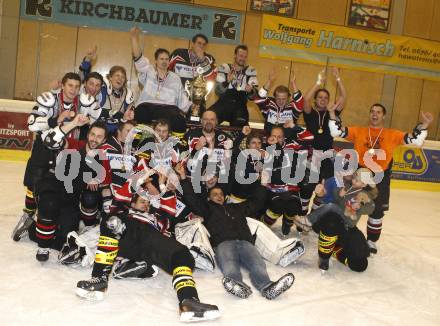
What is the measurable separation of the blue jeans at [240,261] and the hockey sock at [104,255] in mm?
900

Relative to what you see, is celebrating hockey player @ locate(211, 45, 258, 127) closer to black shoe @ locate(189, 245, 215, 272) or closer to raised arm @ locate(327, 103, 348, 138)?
raised arm @ locate(327, 103, 348, 138)

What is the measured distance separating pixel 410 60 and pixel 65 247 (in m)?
10.6

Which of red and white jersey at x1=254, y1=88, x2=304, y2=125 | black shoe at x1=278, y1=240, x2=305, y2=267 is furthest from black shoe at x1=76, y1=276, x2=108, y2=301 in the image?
red and white jersey at x1=254, y1=88, x2=304, y2=125

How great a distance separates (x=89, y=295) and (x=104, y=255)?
282 mm

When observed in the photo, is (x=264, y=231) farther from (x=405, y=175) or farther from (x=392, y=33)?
(x=392, y=33)

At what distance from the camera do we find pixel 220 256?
4.11 metres

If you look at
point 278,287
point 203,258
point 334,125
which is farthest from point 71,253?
point 334,125

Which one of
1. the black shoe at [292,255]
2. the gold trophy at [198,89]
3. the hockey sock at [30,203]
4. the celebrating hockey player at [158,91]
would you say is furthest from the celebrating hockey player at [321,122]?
the hockey sock at [30,203]

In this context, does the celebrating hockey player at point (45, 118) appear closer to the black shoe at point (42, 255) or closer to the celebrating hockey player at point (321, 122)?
the black shoe at point (42, 255)

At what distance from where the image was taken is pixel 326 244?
447 cm

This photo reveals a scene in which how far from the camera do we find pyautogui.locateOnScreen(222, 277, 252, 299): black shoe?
368cm

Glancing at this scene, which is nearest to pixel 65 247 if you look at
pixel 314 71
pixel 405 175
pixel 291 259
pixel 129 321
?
pixel 129 321

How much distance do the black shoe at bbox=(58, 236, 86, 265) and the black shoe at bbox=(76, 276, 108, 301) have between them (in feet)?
1.82

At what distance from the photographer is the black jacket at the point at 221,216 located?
4.37 m
